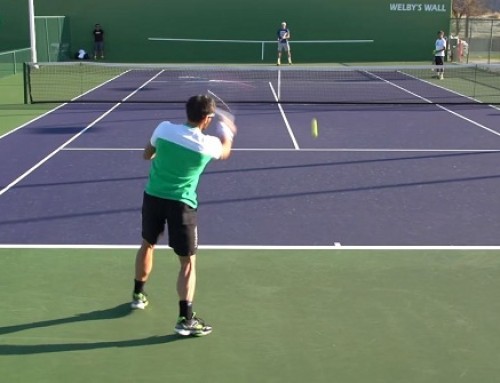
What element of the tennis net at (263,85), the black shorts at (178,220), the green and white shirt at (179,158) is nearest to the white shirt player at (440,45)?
the tennis net at (263,85)

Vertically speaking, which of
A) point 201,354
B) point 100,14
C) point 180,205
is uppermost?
point 100,14

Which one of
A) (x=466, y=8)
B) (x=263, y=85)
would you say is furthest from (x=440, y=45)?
(x=466, y=8)

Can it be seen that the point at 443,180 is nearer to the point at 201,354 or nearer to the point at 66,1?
the point at 201,354

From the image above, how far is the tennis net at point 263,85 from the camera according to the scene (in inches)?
773

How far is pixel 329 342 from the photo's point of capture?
5.23 meters

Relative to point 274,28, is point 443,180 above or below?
below

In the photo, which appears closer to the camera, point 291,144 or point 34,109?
point 291,144

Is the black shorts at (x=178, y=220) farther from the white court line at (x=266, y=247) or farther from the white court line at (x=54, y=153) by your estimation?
the white court line at (x=54, y=153)

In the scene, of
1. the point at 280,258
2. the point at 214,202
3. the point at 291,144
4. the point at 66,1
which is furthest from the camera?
the point at 66,1

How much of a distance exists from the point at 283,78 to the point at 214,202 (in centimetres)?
1788

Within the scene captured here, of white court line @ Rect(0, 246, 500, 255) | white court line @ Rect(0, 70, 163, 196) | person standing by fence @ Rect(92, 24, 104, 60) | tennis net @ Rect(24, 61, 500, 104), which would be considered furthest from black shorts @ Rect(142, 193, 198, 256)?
person standing by fence @ Rect(92, 24, 104, 60)

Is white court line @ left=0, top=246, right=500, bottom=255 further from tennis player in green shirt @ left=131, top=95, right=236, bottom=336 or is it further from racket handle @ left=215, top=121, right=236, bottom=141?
racket handle @ left=215, top=121, right=236, bottom=141

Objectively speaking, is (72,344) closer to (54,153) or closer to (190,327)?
(190,327)

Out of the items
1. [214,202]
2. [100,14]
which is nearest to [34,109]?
[214,202]
